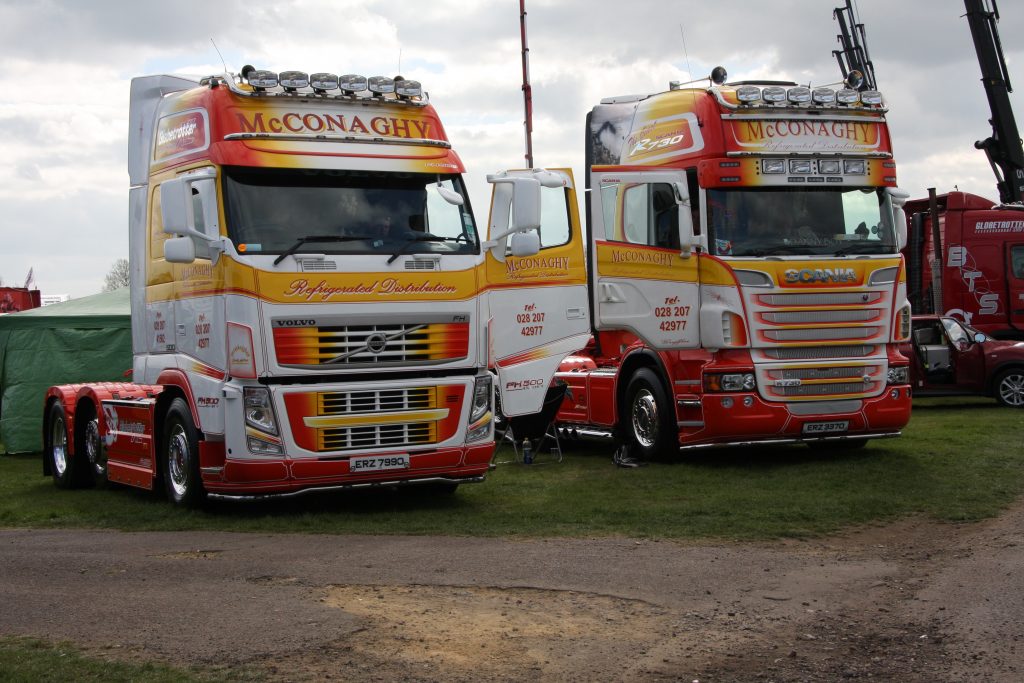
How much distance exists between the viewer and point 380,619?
768cm

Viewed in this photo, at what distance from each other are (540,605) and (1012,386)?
16283 mm

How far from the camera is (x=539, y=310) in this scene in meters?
15.3

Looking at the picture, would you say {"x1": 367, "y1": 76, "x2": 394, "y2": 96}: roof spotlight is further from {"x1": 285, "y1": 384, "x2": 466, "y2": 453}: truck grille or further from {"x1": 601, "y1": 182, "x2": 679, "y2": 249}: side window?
{"x1": 601, "y1": 182, "x2": 679, "y2": 249}: side window

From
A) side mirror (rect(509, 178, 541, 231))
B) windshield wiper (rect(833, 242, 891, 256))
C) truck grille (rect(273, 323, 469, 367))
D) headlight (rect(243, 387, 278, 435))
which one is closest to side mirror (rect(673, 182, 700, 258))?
windshield wiper (rect(833, 242, 891, 256))

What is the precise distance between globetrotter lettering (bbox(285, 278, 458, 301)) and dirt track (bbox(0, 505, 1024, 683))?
79.6 inches

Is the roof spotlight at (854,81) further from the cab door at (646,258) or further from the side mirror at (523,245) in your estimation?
the side mirror at (523,245)

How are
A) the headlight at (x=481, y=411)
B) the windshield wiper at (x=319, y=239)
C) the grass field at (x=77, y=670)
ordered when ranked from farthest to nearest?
the headlight at (x=481, y=411) → the windshield wiper at (x=319, y=239) → the grass field at (x=77, y=670)

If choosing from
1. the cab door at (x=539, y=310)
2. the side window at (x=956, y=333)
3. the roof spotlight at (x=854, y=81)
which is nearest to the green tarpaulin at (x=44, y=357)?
the cab door at (x=539, y=310)

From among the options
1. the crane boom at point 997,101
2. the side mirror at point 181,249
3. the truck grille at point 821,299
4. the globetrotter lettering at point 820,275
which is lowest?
the truck grille at point 821,299

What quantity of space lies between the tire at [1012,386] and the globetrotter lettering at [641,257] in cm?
943

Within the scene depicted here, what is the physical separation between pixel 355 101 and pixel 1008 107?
67.3 feet

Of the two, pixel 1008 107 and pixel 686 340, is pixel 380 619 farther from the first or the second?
pixel 1008 107

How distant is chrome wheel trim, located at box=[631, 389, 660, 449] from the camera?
15547 millimetres

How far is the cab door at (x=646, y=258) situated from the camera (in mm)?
14867
